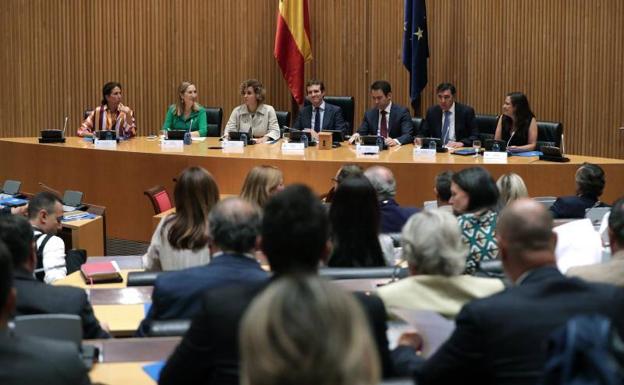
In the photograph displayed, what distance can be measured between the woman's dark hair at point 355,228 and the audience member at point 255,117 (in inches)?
202

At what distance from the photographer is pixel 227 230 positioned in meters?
3.13

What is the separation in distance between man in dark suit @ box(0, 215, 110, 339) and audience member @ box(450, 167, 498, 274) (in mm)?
1618

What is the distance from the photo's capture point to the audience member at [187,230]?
14.6 ft

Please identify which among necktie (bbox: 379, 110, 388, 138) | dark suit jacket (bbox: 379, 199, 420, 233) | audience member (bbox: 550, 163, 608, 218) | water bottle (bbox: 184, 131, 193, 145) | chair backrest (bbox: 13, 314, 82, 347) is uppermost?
necktie (bbox: 379, 110, 388, 138)

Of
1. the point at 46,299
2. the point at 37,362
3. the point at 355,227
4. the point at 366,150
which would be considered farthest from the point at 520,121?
the point at 37,362

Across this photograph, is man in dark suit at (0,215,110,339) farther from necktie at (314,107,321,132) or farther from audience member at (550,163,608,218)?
necktie at (314,107,321,132)

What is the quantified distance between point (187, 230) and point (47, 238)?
2.89 feet

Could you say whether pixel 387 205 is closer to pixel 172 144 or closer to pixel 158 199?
pixel 158 199

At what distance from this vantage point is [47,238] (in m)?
4.93

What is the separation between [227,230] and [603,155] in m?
7.78

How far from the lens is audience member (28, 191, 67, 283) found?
16.0ft

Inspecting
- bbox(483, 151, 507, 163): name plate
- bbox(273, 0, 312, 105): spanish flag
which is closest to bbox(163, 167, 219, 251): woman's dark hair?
bbox(483, 151, 507, 163): name plate

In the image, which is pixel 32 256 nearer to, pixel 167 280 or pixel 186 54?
pixel 167 280

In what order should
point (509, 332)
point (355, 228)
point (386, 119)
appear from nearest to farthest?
point (509, 332)
point (355, 228)
point (386, 119)
